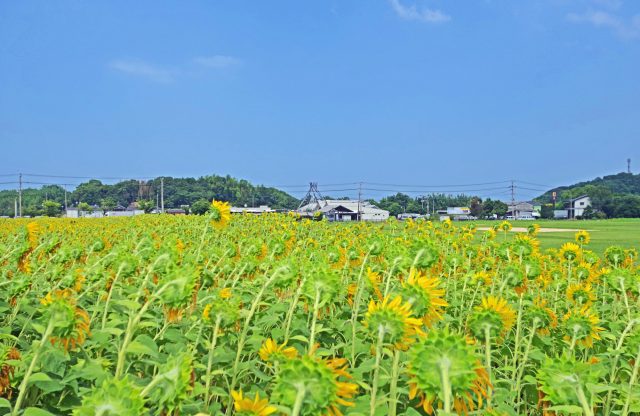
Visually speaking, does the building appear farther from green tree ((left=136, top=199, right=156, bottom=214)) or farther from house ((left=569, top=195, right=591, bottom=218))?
green tree ((left=136, top=199, right=156, bottom=214))

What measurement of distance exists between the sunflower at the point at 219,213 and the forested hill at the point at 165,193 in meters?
85.9

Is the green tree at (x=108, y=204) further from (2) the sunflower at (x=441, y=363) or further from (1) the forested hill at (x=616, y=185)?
(1) the forested hill at (x=616, y=185)

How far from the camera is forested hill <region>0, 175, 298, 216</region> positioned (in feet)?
291

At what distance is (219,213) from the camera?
323cm

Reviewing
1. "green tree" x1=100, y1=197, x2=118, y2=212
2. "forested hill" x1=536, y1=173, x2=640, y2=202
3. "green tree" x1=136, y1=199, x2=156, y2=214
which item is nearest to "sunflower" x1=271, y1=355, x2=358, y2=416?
"green tree" x1=136, y1=199, x2=156, y2=214

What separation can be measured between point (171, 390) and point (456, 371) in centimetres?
57

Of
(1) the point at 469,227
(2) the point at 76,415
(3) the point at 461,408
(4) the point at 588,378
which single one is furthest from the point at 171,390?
(1) the point at 469,227

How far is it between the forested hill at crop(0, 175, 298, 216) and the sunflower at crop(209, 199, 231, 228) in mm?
85919

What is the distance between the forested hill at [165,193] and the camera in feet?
291

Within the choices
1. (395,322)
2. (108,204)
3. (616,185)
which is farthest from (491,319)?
(616,185)

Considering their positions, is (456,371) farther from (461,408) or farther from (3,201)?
(3,201)

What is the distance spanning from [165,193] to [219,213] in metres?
90.6

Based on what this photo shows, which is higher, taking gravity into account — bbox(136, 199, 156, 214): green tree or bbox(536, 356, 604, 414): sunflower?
bbox(136, 199, 156, 214): green tree

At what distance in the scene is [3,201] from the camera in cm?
9306
